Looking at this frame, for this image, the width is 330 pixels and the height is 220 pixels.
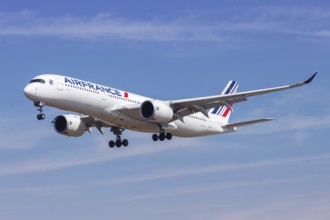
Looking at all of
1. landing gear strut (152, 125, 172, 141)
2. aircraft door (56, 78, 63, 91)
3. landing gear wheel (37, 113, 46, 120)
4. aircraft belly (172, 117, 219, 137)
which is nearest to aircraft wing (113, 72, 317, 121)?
landing gear strut (152, 125, 172, 141)

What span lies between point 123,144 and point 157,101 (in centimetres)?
777

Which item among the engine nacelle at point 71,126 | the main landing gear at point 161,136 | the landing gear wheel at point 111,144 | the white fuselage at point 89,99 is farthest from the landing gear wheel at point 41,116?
the landing gear wheel at point 111,144

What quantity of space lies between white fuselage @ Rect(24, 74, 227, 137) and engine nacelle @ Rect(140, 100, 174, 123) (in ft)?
5.17

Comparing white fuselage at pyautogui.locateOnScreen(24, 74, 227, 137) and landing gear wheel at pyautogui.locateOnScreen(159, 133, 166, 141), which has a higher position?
white fuselage at pyautogui.locateOnScreen(24, 74, 227, 137)

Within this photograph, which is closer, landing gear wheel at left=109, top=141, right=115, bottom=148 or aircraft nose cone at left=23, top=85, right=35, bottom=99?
aircraft nose cone at left=23, top=85, right=35, bottom=99

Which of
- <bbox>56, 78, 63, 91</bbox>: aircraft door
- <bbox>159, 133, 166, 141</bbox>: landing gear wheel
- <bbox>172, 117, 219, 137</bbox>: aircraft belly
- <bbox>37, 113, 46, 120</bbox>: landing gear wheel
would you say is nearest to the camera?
<bbox>37, 113, 46, 120</bbox>: landing gear wheel

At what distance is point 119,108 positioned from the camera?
2677 inches

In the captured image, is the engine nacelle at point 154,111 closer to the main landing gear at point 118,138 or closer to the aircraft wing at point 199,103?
the aircraft wing at point 199,103

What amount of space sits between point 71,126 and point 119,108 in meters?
6.64

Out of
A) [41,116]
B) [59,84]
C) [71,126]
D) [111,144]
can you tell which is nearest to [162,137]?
[111,144]

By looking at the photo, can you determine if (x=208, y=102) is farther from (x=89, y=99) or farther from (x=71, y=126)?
(x=71, y=126)

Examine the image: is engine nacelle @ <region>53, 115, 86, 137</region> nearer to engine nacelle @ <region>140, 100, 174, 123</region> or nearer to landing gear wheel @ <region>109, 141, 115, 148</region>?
landing gear wheel @ <region>109, 141, 115, 148</region>

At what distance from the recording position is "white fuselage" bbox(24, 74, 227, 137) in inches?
2564

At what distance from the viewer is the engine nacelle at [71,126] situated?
73.0m
